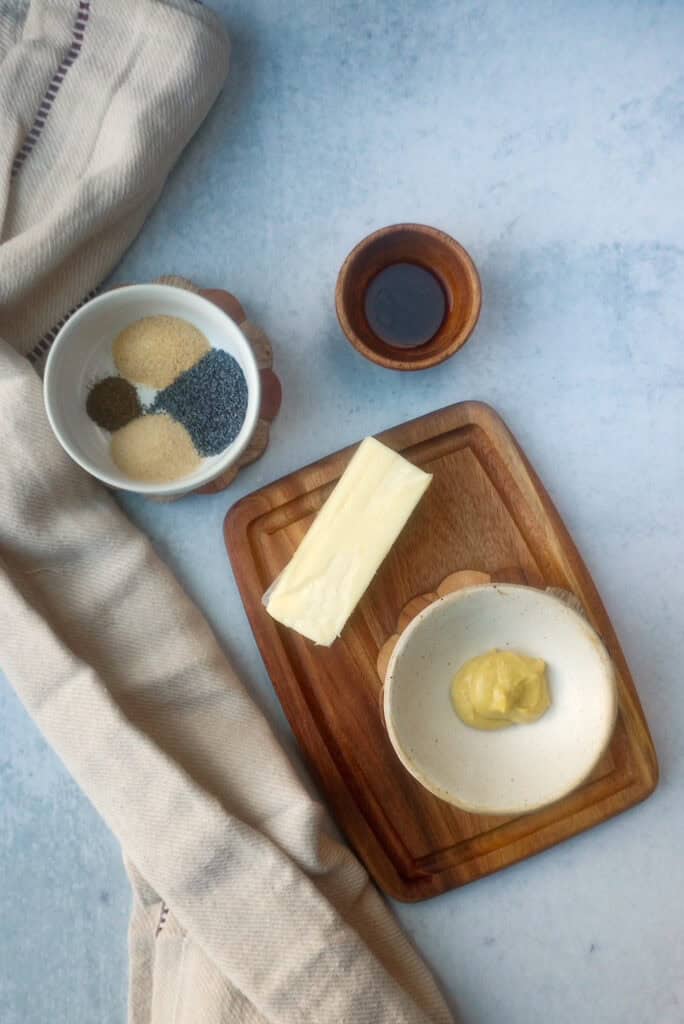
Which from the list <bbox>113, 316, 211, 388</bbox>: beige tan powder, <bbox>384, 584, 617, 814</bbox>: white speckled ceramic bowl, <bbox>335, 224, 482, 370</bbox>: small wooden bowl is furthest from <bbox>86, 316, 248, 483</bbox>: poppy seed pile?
<bbox>384, 584, 617, 814</bbox>: white speckled ceramic bowl

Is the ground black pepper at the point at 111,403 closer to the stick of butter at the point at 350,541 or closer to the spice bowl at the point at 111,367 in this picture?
the spice bowl at the point at 111,367

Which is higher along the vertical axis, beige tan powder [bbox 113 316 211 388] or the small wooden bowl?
beige tan powder [bbox 113 316 211 388]

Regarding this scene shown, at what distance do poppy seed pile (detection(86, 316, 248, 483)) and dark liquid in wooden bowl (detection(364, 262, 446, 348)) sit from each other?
16 cm

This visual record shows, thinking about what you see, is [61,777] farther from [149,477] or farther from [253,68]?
[253,68]

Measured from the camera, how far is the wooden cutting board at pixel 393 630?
34.9 inches

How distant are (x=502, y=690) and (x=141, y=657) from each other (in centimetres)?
36

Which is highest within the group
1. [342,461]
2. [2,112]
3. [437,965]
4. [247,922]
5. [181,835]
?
[2,112]

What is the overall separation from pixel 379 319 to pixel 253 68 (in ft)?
1.02

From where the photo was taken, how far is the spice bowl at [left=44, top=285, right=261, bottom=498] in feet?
2.74

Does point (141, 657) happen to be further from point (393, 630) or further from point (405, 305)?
point (405, 305)

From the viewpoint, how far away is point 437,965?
3.01ft

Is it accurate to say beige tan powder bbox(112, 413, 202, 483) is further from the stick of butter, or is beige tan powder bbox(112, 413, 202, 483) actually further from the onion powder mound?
the stick of butter

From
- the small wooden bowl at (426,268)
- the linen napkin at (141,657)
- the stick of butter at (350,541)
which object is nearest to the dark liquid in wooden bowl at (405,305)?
the small wooden bowl at (426,268)

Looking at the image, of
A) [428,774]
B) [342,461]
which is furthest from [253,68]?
[428,774]
